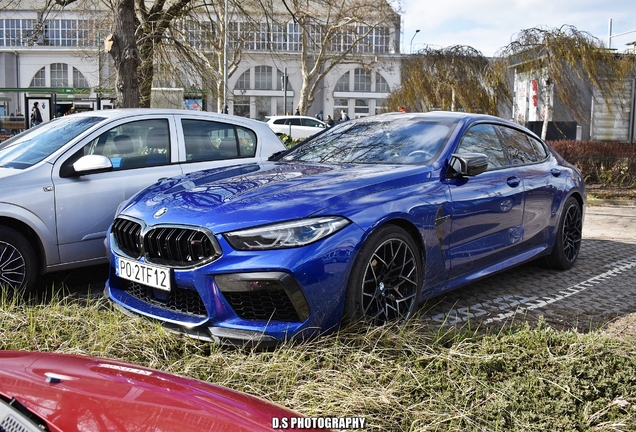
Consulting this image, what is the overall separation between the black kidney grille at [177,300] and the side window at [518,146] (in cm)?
318

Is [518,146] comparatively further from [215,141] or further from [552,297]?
[215,141]

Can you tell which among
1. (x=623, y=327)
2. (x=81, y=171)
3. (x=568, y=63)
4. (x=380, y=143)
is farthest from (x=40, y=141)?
(x=568, y=63)

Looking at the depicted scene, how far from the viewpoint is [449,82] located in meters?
26.8

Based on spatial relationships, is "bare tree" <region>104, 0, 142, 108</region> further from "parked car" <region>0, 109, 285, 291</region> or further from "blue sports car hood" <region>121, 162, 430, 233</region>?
"blue sports car hood" <region>121, 162, 430, 233</region>

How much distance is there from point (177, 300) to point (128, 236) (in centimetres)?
63

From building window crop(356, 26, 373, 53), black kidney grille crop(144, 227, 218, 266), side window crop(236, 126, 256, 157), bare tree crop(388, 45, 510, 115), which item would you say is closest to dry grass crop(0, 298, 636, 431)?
black kidney grille crop(144, 227, 218, 266)

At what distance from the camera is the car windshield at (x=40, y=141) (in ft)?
16.8

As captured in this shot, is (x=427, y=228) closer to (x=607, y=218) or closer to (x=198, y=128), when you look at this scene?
(x=198, y=128)

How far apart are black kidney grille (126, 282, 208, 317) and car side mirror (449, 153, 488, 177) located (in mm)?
2055

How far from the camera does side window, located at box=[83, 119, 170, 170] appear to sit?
211 inches

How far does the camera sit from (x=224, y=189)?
3.87 meters

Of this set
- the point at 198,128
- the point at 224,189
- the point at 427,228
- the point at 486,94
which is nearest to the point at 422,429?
the point at 427,228

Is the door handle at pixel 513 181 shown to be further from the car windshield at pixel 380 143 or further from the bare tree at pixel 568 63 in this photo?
the bare tree at pixel 568 63

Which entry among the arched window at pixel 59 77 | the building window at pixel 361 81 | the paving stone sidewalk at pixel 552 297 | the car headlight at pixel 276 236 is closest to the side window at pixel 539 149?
the paving stone sidewalk at pixel 552 297
